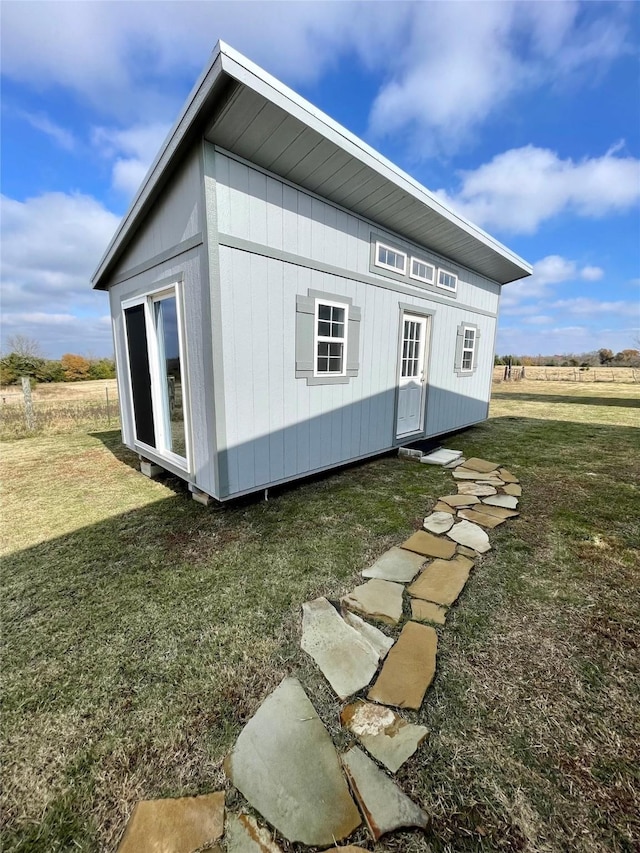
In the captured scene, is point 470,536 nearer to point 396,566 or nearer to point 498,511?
point 498,511

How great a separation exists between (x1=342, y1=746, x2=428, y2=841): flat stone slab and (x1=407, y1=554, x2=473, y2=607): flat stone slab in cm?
110

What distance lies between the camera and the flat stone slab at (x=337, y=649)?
1671 millimetres

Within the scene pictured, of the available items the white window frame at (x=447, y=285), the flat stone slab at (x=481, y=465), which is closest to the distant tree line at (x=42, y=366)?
the white window frame at (x=447, y=285)

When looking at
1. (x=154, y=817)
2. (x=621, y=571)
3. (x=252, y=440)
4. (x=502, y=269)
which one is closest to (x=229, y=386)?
(x=252, y=440)

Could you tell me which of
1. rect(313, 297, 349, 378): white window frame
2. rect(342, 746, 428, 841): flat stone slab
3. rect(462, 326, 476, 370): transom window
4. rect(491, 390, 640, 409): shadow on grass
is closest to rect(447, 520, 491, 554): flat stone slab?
rect(342, 746, 428, 841): flat stone slab

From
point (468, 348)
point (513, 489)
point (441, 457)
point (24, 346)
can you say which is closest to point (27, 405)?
point (441, 457)

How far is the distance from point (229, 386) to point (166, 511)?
1.54m

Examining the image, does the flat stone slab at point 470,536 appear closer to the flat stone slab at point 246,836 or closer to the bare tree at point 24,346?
the flat stone slab at point 246,836

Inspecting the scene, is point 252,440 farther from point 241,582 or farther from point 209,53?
point 209,53

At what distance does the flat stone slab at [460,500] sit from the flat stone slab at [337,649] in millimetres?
2173

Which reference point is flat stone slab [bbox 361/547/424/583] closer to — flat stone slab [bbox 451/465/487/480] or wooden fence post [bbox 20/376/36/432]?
flat stone slab [bbox 451/465/487/480]

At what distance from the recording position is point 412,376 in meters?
5.94

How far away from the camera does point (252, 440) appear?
141 inches

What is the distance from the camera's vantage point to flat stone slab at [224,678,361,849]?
113 cm
